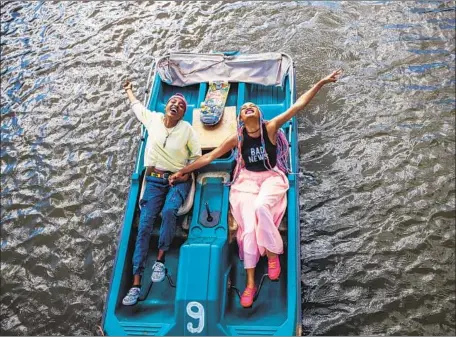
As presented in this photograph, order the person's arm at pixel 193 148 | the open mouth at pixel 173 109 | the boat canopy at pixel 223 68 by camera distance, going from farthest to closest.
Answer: the boat canopy at pixel 223 68
the person's arm at pixel 193 148
the open mouth at pixel 173 109

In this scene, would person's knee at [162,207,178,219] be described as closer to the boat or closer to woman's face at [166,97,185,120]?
→ the boat

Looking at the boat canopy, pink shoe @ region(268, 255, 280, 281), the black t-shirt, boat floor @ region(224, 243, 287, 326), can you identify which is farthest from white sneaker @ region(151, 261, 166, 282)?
the boat canopy

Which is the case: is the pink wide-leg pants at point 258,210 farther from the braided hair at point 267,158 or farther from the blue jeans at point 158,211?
the blue jeans at point 158,211

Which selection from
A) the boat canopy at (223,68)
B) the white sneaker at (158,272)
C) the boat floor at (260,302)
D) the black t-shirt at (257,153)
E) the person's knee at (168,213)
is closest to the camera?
the boat floor at (260,302)

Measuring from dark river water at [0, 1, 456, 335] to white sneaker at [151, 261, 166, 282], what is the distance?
3.38ft

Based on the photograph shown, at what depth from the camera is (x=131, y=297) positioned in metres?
4.63

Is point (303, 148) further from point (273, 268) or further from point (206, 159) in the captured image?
point (273, 268)

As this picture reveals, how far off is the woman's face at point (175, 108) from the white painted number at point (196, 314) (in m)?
2.03

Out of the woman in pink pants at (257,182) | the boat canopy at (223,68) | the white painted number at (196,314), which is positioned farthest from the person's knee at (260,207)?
the boat canopy at (223,68)

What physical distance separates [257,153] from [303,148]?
187cm

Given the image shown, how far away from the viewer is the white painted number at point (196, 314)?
4258 mm

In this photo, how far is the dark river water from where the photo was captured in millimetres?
5191

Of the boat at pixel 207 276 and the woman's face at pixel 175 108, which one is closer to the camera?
the boat at pixel 207 276

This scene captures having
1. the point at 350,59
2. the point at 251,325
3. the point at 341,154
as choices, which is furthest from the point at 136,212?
the point at 350,59
